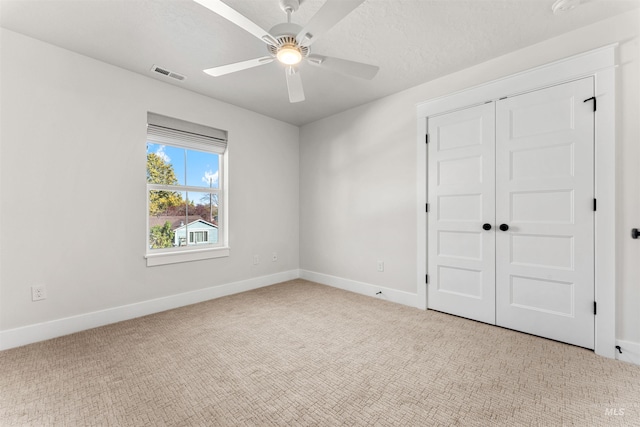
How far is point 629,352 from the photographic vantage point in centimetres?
202

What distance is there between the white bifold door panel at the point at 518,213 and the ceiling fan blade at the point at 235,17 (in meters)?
2.10

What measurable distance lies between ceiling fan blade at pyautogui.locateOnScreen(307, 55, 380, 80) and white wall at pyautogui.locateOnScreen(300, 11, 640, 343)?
143 cm

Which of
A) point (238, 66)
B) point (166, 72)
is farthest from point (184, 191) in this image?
point (238, 66)

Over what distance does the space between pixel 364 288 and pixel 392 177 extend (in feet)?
4.93

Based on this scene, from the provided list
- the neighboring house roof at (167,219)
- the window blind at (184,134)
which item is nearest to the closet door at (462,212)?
the window blind at (184,134)

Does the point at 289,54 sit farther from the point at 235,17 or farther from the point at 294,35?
the point at 235,17

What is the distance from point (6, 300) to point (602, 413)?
4.13m

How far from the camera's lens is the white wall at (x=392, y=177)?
80.0 inches

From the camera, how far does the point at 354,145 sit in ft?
12.6

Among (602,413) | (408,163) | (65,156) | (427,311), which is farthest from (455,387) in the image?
(65,156)

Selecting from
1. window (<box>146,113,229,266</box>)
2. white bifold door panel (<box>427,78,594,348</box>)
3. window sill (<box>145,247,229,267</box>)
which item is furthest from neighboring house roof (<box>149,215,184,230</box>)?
white bifold door panel (<box>427,78,594,348</box>)

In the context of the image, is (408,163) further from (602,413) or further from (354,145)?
(602,413)

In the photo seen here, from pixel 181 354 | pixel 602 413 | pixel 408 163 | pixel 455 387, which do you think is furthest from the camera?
pixel 408 163

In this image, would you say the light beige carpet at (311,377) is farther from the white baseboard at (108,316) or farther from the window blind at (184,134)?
the window blind at (184,134)
